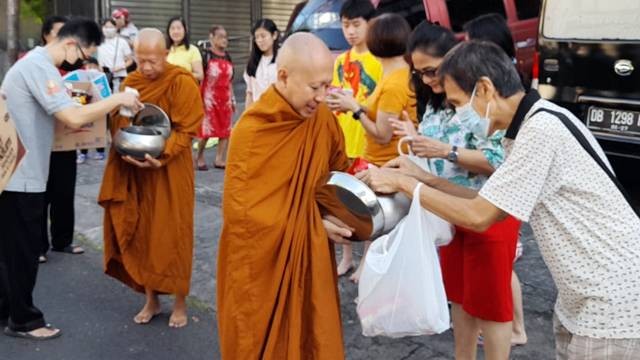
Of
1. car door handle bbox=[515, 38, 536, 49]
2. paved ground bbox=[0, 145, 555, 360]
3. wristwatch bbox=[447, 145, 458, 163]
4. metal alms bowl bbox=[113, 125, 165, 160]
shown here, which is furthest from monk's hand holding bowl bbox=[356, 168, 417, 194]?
car door handle bbox=[515, 38, 536, 49]

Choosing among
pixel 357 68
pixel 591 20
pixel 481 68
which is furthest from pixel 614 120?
pixel 481 68

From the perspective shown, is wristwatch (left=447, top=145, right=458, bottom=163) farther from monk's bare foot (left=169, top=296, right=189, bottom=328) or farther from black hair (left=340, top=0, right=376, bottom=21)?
monk's bare foot (left=169, top=296, right=189, bottom=328)

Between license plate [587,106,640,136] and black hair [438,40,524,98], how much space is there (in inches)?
123

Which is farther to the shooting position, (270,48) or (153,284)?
A: (270,48)

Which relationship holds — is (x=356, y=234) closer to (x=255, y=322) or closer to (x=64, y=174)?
(x=255, y=322)

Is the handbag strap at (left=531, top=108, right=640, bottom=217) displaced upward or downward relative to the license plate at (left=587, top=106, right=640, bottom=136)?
upward

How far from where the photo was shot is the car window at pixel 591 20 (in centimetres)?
473

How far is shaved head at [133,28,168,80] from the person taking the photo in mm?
3418

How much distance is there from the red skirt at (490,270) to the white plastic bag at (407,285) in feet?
1.40

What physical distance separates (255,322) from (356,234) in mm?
474

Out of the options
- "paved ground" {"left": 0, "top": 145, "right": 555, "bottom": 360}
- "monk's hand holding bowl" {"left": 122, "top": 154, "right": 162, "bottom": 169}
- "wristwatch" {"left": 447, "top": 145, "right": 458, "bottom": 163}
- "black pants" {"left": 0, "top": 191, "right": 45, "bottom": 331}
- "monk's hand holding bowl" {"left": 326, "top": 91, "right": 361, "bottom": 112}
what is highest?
"monk's hand holding bowl" {"left": 326, "top": 91, "right": 361, "bottom": 112}

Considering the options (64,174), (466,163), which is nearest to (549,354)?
(466,163)

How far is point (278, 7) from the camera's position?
15016 mm

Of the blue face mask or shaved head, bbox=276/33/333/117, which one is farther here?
shaved head, bbox=276/33/333/117
